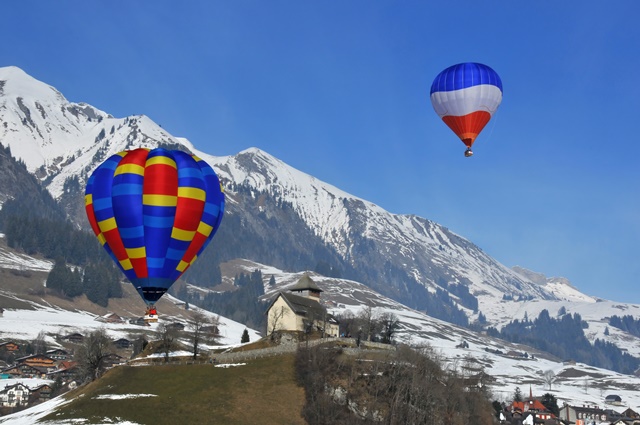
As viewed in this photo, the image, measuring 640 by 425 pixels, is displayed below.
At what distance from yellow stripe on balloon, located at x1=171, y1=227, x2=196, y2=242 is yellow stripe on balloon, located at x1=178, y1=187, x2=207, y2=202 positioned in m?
3.29

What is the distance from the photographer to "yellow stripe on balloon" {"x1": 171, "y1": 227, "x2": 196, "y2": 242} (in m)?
74.8

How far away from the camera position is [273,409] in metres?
96.4

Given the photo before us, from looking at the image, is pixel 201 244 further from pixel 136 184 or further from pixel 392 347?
pixel 392 347

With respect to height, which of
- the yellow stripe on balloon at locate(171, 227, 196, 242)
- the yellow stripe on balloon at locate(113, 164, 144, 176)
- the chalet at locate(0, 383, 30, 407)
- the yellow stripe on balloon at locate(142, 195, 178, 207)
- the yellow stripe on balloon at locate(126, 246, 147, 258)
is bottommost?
the chalet at locate(0, 383, 30, 407)

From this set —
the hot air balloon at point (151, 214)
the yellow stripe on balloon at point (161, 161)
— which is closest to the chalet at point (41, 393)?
the hot air balloon at point (151, 214)

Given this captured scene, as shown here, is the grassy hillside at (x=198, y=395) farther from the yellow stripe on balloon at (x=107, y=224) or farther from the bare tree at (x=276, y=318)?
the yellow stripe on balloon at (x=107, y=224)

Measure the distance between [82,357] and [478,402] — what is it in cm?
9974

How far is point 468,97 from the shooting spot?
3359 inches

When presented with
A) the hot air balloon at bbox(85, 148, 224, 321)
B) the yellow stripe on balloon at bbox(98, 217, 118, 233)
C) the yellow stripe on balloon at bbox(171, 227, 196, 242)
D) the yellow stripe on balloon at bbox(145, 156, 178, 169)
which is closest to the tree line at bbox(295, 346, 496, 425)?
the hot air balloon at bbox(85, 148, 224, 321)

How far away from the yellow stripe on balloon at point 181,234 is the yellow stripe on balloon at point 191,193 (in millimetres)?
3287

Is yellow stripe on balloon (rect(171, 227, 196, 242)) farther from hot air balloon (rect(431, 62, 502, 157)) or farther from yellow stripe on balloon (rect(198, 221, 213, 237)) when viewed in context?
hot air balloon (rect(431, 62, 502, 157))

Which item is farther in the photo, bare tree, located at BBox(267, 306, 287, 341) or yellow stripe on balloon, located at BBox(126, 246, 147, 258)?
bare tree, located at BBox(267, 306, 287, 341)

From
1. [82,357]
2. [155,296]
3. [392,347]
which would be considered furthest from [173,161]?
[82,357]

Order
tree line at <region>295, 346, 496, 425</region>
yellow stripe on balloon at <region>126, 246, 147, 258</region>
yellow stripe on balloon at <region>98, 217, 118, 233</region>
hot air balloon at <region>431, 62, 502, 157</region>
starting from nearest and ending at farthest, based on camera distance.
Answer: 1. yellow stripe on balloon at <region>126, 246, 147, 258</region>
2. yellow stripe on balloon at <region>98, 217, 118, 233</region>
3. hot air balloon at <region>431, 62, 502, 157</region>
4. tree line at <region>295, 346, 496, 425</region>
